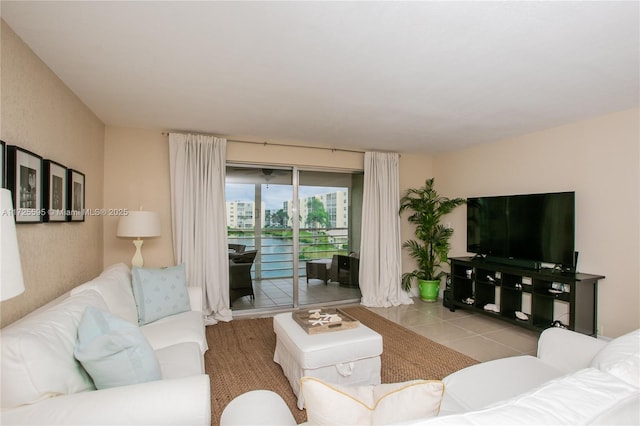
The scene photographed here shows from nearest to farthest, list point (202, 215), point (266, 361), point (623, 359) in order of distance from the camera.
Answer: point (623, 359), point (266, 361), point (202, 215)

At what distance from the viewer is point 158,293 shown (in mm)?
2844

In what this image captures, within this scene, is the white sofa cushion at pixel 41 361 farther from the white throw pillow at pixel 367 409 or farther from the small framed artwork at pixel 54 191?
the white throw pillow at pixel 367 409

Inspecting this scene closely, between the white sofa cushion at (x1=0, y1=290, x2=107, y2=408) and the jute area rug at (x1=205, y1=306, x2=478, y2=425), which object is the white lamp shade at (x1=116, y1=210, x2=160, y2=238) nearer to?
the jute area rug at (x1=205, y1=306, x2=478, y2=425)

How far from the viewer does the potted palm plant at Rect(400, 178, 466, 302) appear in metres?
5.19

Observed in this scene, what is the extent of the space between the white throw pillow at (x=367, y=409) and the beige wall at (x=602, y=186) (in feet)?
11.6

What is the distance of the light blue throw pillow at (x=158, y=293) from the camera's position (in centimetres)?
274

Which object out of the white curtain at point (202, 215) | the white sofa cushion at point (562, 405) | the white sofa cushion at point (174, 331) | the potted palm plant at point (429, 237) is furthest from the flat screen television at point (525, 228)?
the white sofa cushion at point (174, 331)

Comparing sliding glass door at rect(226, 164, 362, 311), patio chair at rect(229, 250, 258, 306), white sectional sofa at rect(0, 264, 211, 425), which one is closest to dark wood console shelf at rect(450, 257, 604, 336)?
sliding glass door at rect(226, 164, 362, 311)

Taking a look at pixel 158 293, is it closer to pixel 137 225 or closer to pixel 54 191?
pixel 137 225

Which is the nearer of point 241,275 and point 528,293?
point 528,293

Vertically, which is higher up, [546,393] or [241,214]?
[241,214]

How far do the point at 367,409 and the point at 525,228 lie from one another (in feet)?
12.7

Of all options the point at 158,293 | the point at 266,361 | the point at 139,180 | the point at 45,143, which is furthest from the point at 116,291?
the point at 139,180

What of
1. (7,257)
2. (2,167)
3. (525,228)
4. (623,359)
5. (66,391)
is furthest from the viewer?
(525,228)
